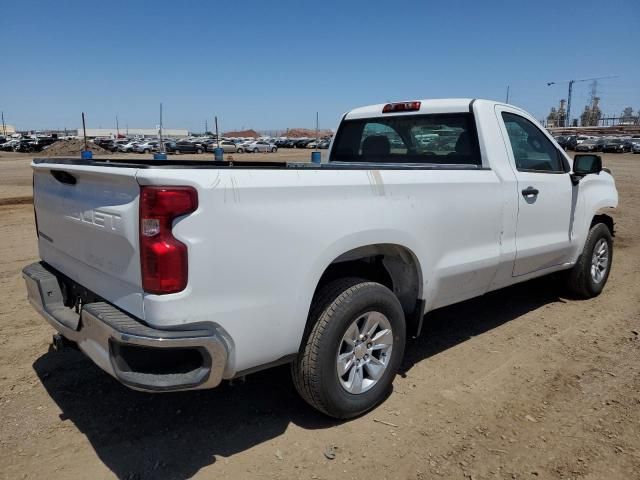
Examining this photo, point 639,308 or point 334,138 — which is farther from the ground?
point 334,138

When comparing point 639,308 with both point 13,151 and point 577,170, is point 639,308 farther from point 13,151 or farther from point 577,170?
point 13,151

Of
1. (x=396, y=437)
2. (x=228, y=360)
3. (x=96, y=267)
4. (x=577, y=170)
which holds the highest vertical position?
(x=577, y=170)

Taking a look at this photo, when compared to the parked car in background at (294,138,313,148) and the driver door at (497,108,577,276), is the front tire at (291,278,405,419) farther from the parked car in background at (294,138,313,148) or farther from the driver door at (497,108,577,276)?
the parked car in background at (294,138,313,148)

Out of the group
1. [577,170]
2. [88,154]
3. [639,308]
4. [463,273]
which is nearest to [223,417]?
[463,273]

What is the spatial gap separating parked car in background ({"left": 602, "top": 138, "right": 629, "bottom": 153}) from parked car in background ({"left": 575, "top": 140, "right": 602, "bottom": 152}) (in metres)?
0.63

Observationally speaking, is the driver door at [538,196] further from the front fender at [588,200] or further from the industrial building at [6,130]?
the industrial building at [6,130]

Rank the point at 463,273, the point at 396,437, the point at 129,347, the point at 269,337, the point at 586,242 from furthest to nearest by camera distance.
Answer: the point at 586,242
the point at 463,273
the point at 396,437
the point at 269,337
the point at 129,347

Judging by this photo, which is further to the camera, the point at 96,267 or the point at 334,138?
the point at 334,138

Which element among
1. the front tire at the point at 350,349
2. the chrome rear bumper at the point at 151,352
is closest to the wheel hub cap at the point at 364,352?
the front tire at the point at 350,349

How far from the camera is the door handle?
4.25 m

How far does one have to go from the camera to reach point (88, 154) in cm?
404

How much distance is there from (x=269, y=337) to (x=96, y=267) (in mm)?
996

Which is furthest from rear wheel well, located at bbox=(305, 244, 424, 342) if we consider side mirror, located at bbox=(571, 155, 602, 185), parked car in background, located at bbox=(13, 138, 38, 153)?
parked car in background, located at bbox=(13, 138, 38, 153)

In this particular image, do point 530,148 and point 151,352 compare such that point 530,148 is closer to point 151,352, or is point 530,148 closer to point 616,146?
point 151,352
